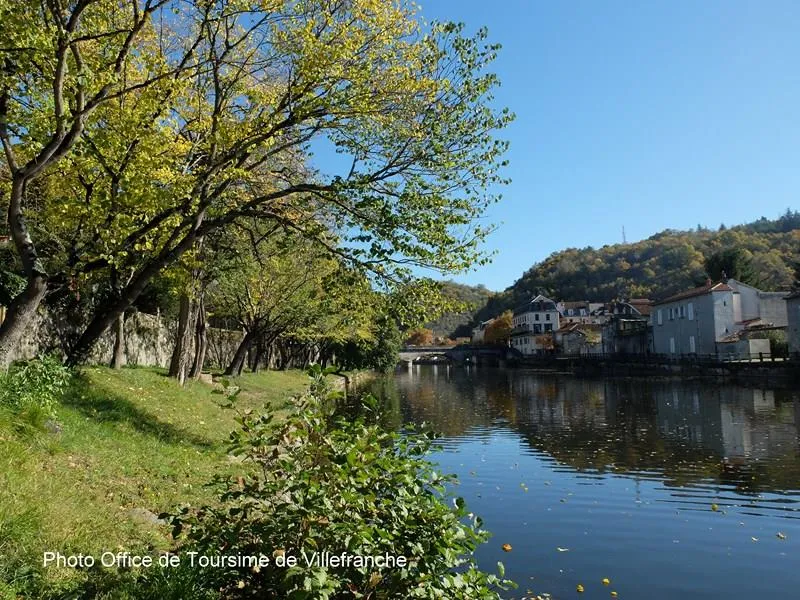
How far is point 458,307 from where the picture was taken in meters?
11.7

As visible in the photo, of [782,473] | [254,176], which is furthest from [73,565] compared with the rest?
[782,473]

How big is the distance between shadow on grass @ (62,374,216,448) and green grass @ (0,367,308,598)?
0.13 feet

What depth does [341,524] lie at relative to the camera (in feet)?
14.8

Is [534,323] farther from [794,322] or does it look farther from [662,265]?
[794,322]

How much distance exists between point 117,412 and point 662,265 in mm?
148845

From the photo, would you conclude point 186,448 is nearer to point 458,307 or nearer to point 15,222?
point 15,222

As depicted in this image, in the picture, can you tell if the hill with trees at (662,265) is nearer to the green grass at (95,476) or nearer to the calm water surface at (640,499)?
the calm water surface at (640,499)

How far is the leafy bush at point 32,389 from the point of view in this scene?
27.4 feet

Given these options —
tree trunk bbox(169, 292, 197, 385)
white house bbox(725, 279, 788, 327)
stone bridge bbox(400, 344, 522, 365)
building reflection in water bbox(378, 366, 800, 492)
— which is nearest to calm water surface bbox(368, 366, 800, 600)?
building reflection in water bbox(378, 366, 800, 492)

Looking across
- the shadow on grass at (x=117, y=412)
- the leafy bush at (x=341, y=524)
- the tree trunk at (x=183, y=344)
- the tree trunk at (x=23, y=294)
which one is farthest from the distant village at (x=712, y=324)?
the tree trunk at (x=23, y=294)

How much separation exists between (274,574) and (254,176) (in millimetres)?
11700

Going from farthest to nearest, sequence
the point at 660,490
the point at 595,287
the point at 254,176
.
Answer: the point at 595,287 → the point at 254,176 → the point at 660,490

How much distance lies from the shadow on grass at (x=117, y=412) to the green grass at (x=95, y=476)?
0.13ft

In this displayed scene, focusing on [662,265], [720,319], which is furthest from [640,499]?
[662,265]
